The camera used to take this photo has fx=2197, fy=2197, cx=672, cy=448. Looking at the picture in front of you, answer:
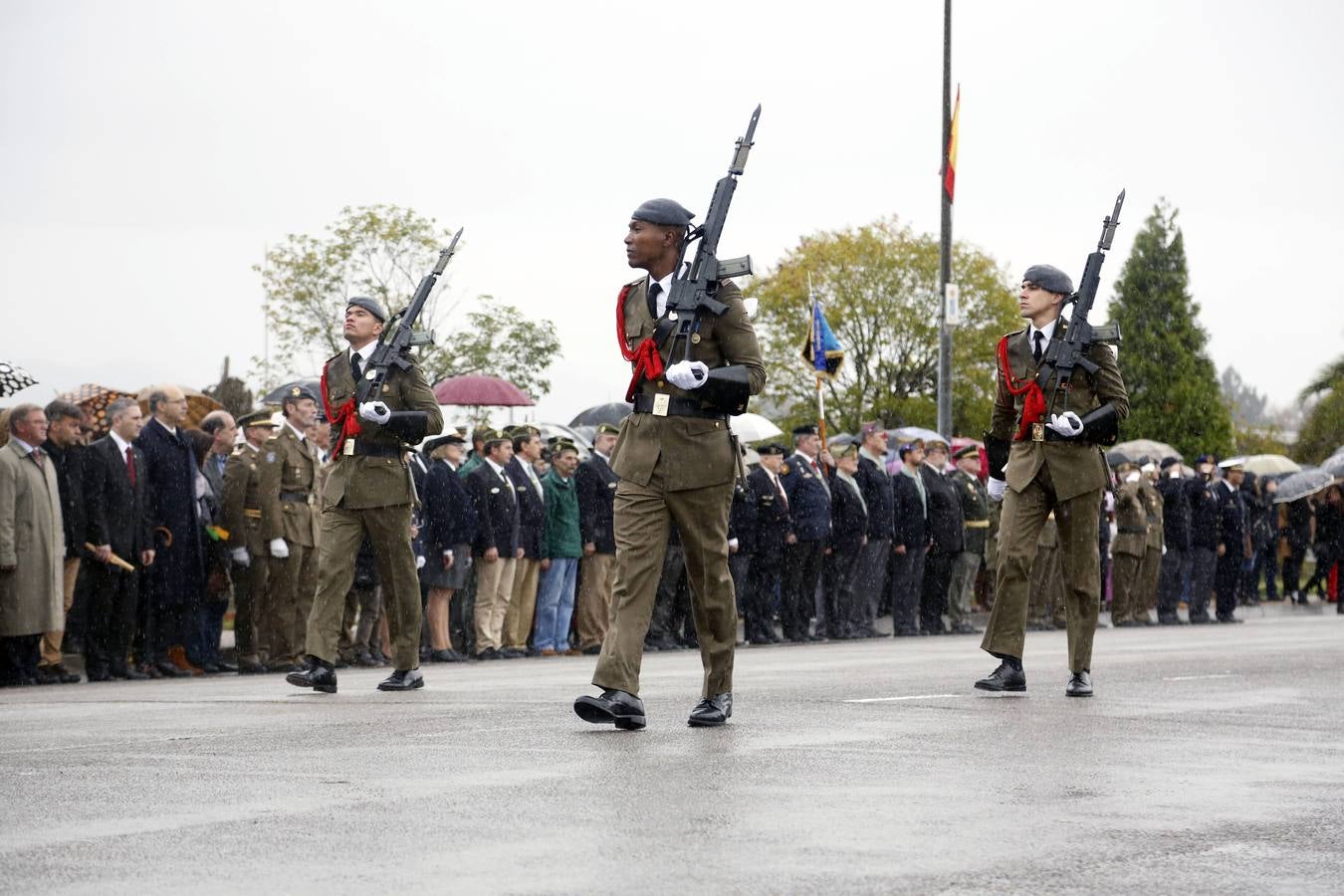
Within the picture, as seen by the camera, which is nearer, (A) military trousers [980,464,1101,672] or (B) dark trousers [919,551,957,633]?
(A) military trousers [980,464,1101,672]

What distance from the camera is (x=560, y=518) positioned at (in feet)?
66.9

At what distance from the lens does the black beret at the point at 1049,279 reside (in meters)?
11.8

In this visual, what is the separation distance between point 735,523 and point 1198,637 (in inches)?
184

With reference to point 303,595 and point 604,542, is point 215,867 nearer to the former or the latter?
point 303,595

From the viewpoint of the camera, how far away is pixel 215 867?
18.4 ft

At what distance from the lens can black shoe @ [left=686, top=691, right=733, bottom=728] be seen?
945cm

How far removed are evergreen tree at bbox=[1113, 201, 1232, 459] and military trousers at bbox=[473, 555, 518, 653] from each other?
53875 millimetres

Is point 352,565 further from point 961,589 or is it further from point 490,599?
point 961,589

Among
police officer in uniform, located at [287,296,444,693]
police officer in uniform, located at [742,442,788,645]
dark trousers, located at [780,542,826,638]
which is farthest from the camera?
dark trousers, located at [780,542,826,638]

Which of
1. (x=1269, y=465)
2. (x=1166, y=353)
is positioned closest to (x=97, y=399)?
(x=1269, y=465)

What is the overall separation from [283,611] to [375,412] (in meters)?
5.87

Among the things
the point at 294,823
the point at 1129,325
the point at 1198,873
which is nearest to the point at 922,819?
the point at 1198,873

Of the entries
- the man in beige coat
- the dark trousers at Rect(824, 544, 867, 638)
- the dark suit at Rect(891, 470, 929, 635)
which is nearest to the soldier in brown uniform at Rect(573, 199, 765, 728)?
the man in beige coat

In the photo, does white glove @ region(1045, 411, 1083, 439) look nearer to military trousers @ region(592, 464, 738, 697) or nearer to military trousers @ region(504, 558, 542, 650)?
military trousers @ region(592, 464, 738, 697)
